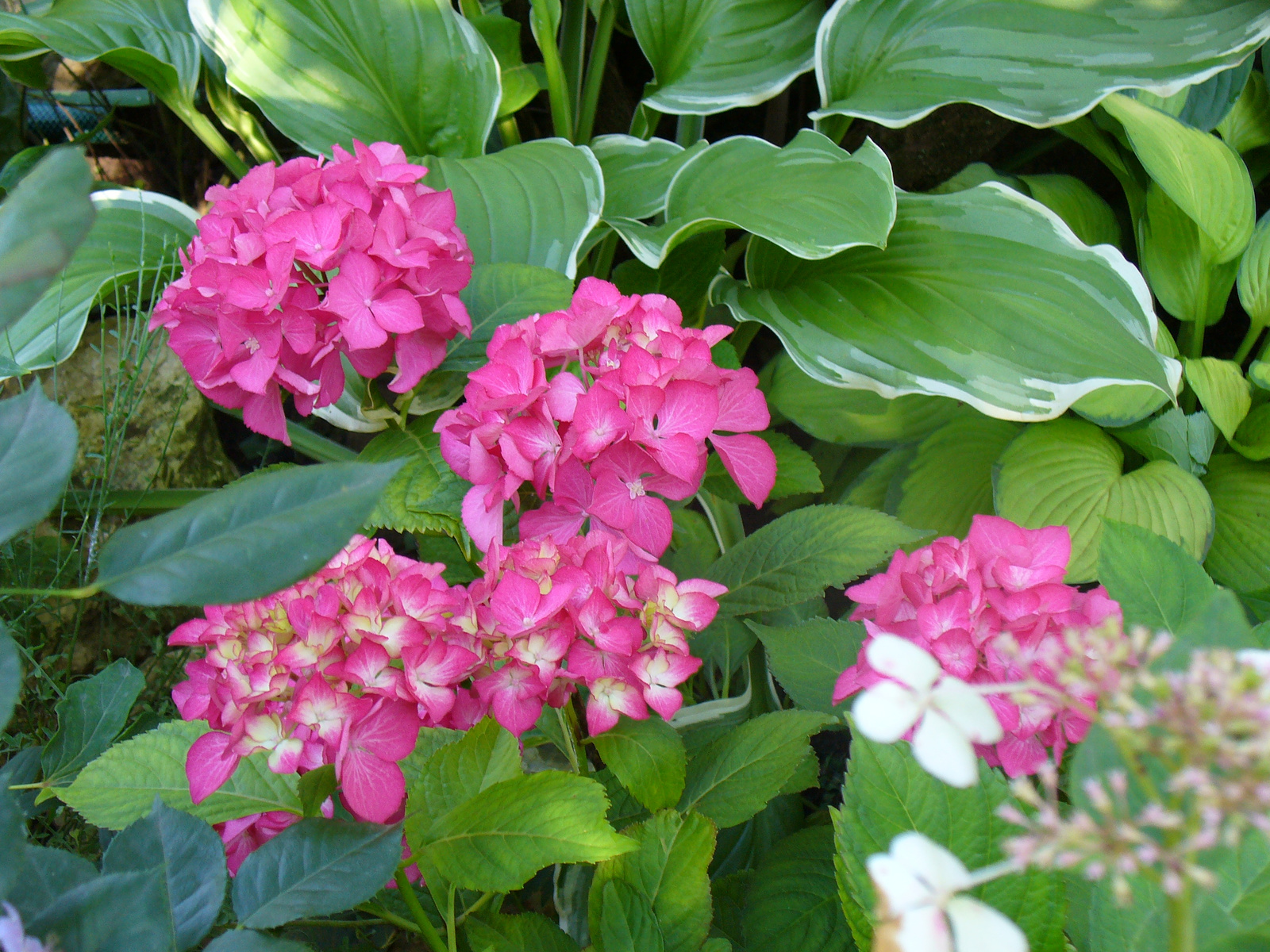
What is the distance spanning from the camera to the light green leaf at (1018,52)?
1.02 m

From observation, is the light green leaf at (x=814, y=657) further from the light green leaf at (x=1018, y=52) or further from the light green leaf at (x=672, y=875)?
the light green leaf at (x=1018, y=52)

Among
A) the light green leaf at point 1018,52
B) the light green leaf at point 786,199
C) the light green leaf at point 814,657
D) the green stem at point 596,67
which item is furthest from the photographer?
the green stem at point 596,67

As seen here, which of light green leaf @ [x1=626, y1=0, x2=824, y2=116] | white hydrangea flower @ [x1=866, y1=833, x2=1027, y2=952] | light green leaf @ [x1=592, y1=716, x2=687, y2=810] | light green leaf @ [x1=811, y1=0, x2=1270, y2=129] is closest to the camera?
white hydrangea flower @ [x1=866, y1=833, x2=1027, y2=952]

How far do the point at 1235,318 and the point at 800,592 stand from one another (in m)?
1.14

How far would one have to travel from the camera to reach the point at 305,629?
52 centimetres

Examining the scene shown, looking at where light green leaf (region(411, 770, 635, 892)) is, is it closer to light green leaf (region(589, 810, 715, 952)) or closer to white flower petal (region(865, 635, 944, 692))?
light green leaf (region(589, 810, 715, 952))

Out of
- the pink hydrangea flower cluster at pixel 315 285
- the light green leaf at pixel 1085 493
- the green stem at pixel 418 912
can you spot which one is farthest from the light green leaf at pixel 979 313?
the green stem at pixel 418 912

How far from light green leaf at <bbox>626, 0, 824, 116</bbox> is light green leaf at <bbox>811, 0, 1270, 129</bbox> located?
11 centimetres

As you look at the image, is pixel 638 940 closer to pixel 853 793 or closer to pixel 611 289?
pixel 853 793

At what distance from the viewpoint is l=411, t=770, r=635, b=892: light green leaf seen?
1.54 ft

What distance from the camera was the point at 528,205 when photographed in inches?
40.5

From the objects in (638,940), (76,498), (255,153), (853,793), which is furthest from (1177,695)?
(255,153)

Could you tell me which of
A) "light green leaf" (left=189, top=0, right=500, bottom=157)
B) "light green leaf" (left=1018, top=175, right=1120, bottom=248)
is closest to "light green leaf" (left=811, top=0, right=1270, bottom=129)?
"light green leaf" (left=1018, top=175, right=1120, bottom=248)

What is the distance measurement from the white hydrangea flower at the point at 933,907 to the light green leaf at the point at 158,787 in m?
0.45
